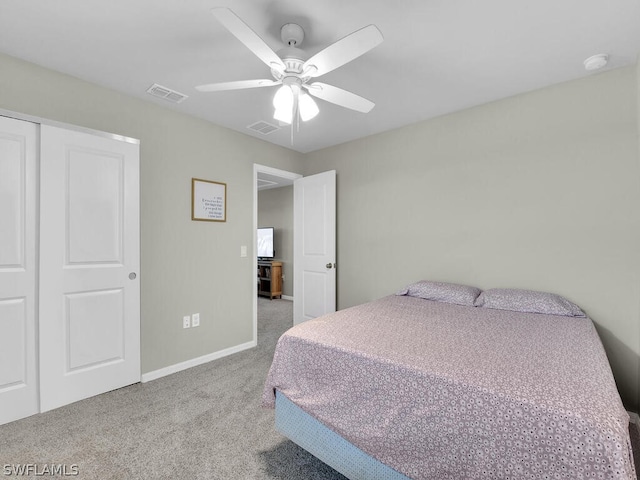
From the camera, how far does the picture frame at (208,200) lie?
3.01m

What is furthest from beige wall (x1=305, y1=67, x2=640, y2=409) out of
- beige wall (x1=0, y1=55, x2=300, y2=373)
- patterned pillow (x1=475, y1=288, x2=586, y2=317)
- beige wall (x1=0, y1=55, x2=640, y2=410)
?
beige wall (x1=0, y1=55, x2=300, y2=373)

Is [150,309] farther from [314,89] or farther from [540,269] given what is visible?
[540,269]

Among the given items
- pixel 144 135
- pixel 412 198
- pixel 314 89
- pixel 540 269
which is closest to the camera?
pixel 314 89

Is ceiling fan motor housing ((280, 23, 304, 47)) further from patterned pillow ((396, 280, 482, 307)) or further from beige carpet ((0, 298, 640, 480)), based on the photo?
beige carpet ((0, 298, 640, 480))

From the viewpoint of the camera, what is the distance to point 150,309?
271 cm

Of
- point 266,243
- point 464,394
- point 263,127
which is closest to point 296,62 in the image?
point 263,127

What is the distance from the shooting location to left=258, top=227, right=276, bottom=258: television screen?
21.4 ft

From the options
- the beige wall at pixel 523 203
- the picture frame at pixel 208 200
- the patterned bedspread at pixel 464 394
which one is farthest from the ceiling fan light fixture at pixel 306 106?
the beige wall at pixel 523 203

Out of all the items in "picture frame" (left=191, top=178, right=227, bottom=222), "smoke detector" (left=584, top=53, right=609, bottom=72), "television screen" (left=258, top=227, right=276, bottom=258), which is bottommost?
"television screen" (left=258, top=227, right=276, bottom=258)


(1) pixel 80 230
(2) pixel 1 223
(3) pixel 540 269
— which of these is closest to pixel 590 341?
(3) pixel 540 269

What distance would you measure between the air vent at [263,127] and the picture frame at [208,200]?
0.68 meters

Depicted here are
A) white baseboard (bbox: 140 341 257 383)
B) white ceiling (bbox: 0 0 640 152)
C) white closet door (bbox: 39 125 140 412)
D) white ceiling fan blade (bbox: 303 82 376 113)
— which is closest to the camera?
white ceiling (bbox: 0 0 640 152)

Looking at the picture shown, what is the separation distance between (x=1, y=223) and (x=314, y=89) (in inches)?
86.6

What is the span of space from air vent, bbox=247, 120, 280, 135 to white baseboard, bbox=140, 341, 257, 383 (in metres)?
2.37
